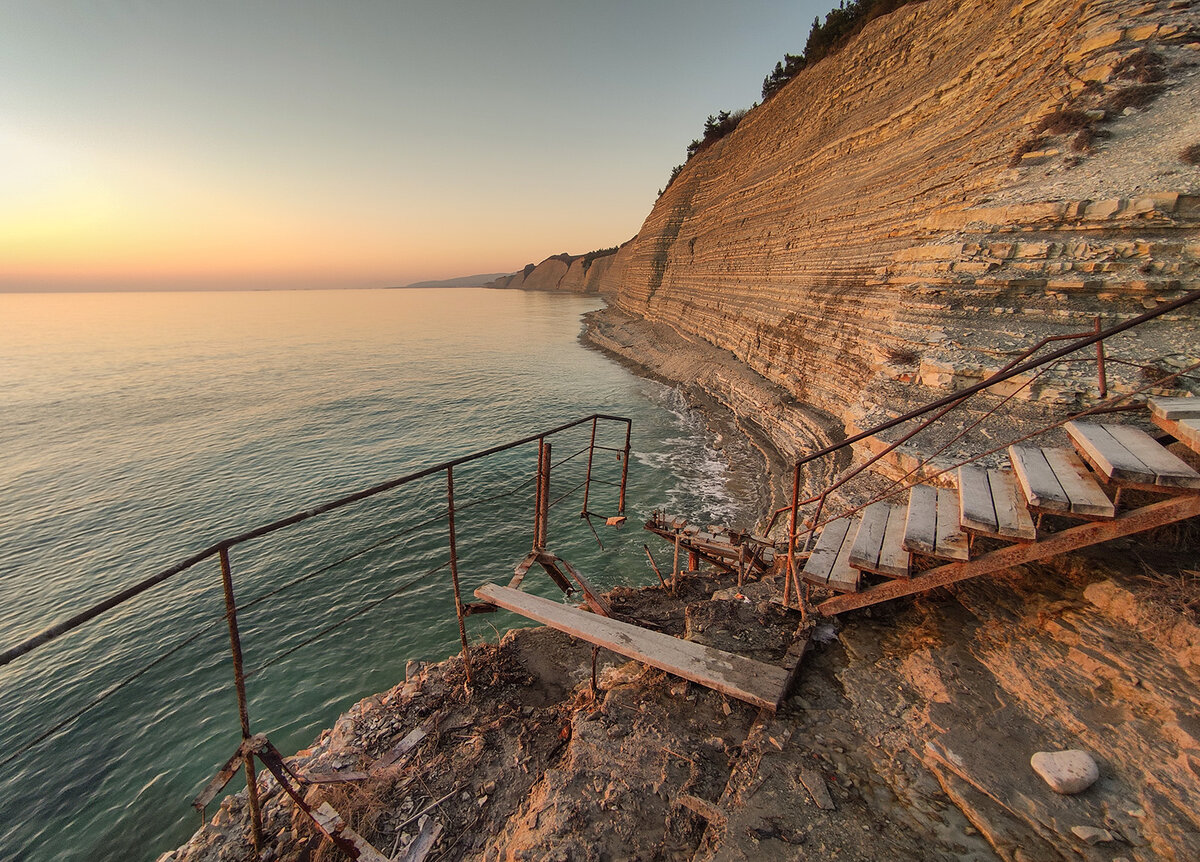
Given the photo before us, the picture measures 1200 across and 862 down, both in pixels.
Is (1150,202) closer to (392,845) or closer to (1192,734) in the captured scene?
(1192,734)

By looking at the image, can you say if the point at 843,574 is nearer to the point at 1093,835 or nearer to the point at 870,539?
the point at 870,539

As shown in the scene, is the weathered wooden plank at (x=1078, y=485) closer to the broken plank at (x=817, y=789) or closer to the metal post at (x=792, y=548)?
the metal post at (x=792, y=548)

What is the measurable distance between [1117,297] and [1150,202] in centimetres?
151

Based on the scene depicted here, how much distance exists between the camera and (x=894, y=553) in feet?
15.3

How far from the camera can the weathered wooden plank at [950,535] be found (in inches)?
167

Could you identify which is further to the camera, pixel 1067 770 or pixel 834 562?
pixel 834 562

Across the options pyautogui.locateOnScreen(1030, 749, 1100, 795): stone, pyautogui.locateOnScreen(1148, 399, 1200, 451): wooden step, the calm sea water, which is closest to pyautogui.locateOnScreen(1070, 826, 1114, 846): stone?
pyautogui.locateOnScreen(1030, 749, 1100, 795): stone

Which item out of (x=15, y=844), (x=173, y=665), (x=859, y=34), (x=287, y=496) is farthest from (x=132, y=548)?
(x=859, y=34)

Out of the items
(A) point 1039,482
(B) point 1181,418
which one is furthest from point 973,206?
(A) point 1039,482

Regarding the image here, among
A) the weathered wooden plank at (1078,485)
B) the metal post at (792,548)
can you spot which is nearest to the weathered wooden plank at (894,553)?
the metal post at (792,548)

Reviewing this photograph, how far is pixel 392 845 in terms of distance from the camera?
4004 mm

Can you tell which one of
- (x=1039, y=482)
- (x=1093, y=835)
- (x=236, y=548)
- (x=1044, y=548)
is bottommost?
(x=236, y=548)

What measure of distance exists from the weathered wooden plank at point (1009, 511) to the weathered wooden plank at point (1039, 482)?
160 millimetres

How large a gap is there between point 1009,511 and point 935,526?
0.58 metres
